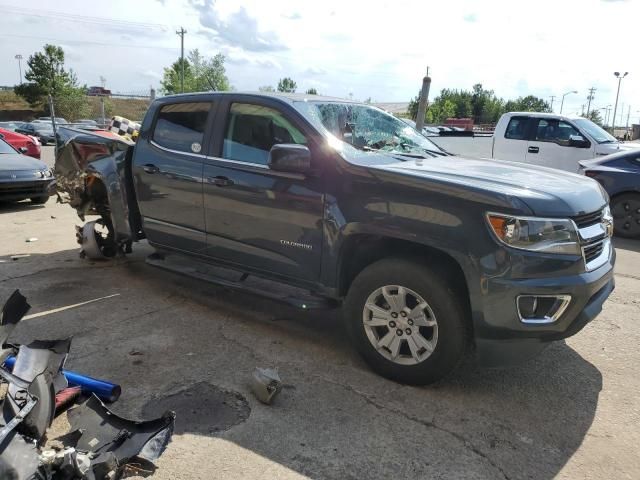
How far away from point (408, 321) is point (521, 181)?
3.72ft

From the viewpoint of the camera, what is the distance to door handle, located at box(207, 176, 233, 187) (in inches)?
164

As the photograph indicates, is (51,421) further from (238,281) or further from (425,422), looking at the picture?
(425,422)

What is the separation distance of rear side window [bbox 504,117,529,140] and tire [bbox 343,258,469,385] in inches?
343

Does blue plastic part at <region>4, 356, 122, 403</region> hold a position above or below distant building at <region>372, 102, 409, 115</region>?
below

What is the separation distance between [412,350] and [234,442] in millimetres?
1228

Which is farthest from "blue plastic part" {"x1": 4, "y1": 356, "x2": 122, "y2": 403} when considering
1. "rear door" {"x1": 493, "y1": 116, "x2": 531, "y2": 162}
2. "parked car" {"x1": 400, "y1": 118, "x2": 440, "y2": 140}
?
"rear door" {"x1": 493, "y1": 116, "x2": 531, "y2": 162}

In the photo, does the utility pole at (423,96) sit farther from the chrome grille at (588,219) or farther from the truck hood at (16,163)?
the truck hood at (16,163)

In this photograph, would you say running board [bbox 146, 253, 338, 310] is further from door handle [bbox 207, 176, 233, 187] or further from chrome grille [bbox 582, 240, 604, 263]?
chrome grille [bbox 582, 240, 604, 263]

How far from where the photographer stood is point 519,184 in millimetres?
3215

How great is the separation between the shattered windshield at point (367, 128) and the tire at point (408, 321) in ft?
3.58

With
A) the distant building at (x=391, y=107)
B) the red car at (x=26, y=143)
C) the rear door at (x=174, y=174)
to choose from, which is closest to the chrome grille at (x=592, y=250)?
the distant building at (x=391, y=107)

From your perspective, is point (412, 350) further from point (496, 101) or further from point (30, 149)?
point (496, 101)

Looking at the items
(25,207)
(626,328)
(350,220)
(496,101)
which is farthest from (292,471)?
(496,101)

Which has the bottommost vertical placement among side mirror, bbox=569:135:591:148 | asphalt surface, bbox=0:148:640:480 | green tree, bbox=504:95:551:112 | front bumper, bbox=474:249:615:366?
asphalt surface, bbox=0:148:640:480
